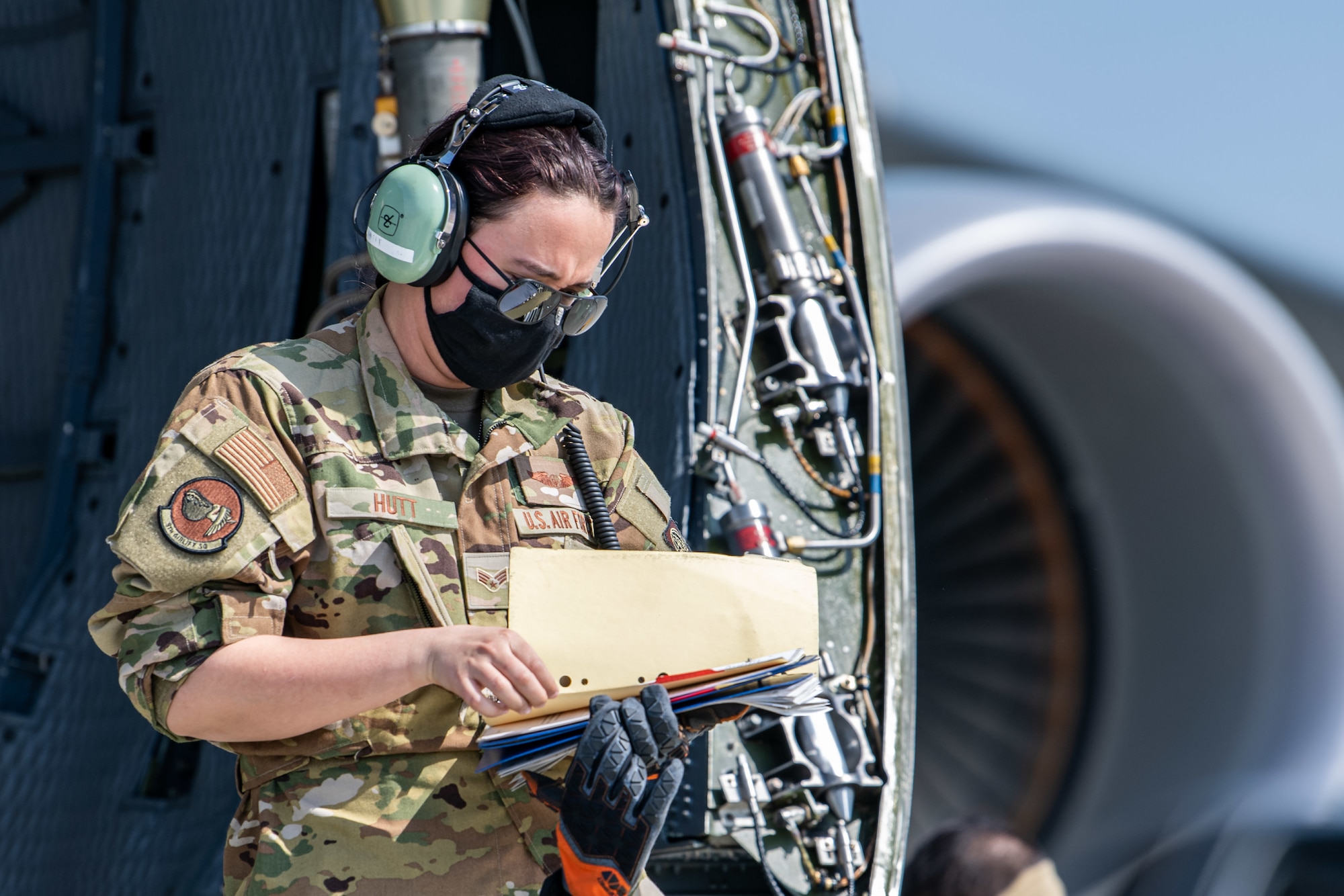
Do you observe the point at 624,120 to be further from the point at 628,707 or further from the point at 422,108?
the point at 628,707

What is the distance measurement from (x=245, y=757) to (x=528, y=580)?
0.38m

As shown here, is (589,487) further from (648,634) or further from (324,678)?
(324,678)

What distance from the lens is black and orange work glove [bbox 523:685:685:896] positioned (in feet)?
3.68

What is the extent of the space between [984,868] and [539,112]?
4.12 feet

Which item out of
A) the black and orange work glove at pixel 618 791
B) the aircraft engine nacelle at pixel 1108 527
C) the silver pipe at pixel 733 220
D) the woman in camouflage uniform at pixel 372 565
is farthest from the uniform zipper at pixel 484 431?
the aircraft engine nacelle at pixel 1108 527

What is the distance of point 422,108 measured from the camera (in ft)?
8.41

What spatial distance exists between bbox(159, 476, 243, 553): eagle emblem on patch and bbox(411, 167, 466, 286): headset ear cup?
291 mm

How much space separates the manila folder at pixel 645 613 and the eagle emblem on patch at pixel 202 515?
0.26 meters

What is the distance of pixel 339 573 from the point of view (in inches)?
48.3

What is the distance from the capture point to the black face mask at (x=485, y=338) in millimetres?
1311

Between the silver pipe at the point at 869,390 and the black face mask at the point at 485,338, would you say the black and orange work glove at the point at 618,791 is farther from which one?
the silver pipe at the point at 869,390

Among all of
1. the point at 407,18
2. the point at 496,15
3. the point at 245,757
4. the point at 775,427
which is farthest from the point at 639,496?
the point at 496,15

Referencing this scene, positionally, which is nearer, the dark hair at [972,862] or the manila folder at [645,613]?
the manila folder at [645,613]

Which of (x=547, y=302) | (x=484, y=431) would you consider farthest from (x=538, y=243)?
(x=484, y=431)
